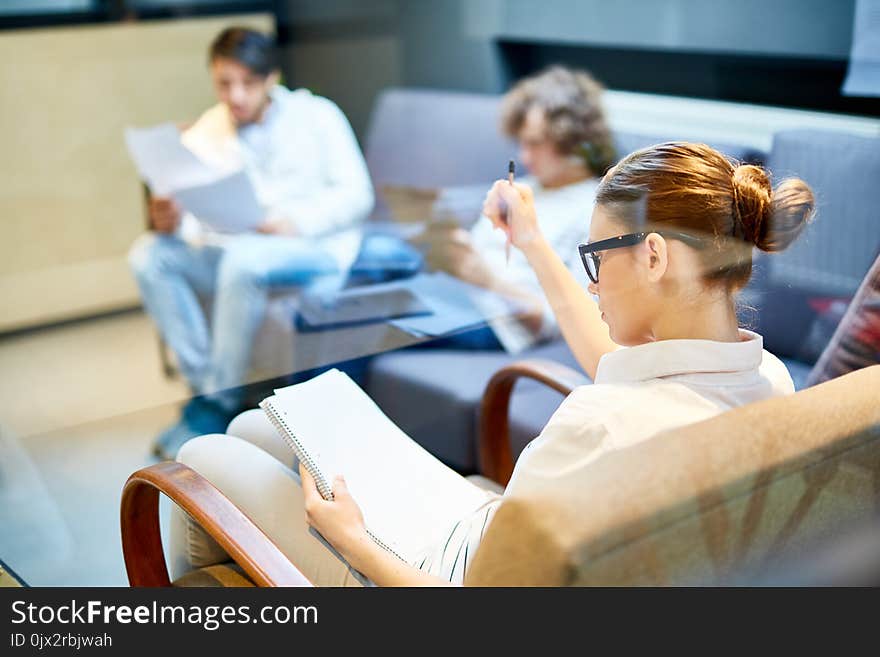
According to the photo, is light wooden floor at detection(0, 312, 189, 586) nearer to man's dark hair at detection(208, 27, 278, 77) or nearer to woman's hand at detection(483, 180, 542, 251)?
woman's hand at detection(483, 180, 542, 251)

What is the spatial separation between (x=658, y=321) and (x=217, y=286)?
192cm

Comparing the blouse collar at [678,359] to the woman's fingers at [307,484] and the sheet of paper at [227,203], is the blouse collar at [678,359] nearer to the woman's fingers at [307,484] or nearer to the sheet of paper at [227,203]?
the woman's fingers at [307,484]

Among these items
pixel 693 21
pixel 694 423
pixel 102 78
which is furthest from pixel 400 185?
pixel 694 423

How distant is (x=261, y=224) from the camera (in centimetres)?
263

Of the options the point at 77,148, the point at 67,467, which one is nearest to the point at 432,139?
the point at 77,148

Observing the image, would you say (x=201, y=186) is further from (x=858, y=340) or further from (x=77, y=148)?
(x=858, y=340)

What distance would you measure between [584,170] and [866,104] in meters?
0.75

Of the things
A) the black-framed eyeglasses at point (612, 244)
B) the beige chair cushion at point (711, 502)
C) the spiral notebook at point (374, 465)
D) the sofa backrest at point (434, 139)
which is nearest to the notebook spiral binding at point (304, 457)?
the spiral notebook at point (374, 465)

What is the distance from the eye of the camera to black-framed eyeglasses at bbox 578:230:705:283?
40.9 inches

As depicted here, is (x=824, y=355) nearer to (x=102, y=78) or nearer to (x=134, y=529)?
(x=134, y=529)

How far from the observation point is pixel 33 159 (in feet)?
11.0

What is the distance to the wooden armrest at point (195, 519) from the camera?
107 cm

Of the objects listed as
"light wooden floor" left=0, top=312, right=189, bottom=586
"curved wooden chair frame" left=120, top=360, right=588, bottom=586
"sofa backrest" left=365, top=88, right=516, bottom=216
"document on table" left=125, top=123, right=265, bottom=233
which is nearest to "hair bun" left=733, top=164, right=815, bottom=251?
"curved wooden chair frame" left=120, top=360, right=588, bottom=586

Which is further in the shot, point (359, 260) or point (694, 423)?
point (359, 260)
